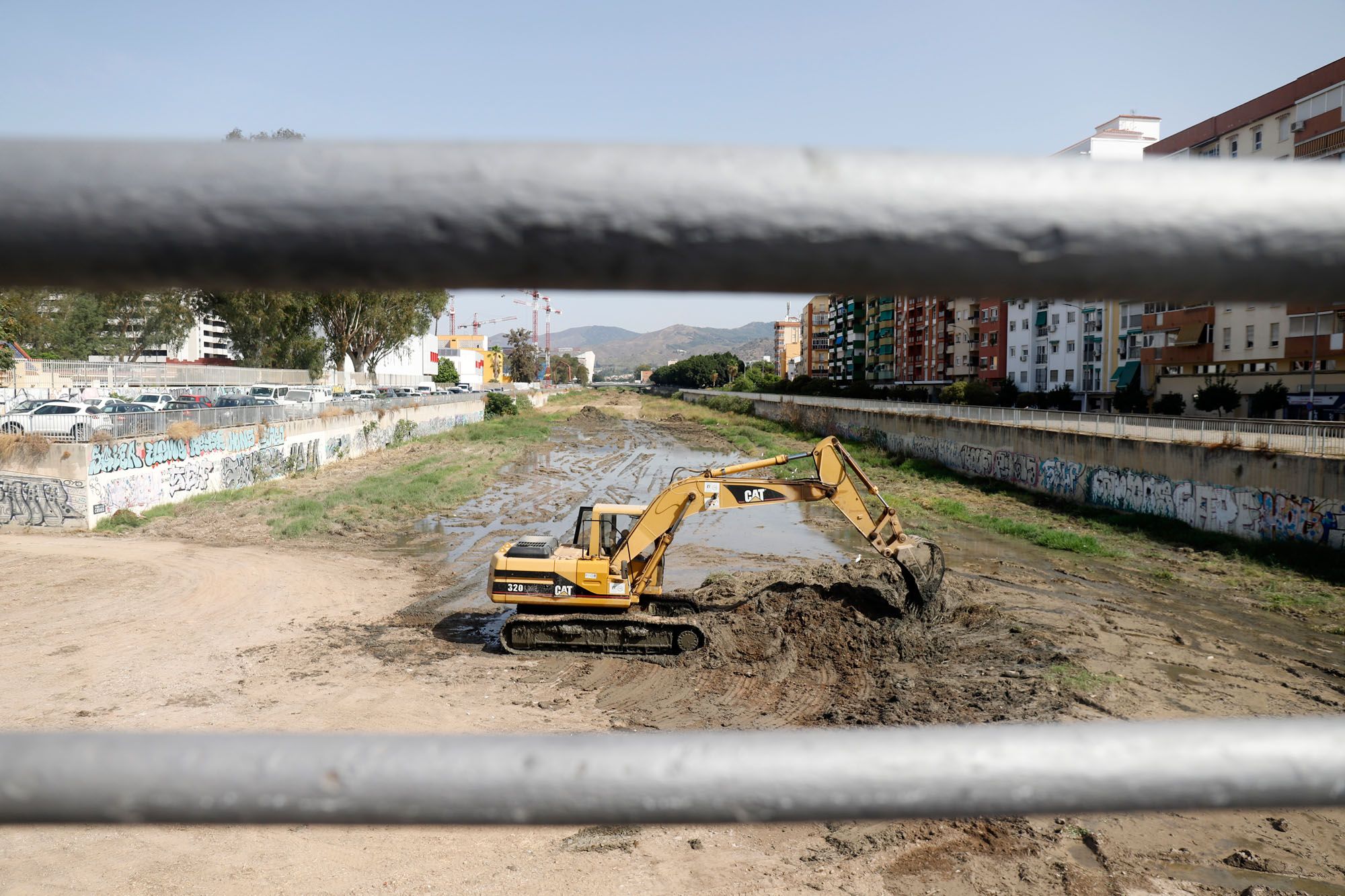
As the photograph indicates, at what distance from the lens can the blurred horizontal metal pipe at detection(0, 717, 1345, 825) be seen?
2.52ft

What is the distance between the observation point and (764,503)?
13.9 metres

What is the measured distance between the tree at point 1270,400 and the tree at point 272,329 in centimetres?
4798

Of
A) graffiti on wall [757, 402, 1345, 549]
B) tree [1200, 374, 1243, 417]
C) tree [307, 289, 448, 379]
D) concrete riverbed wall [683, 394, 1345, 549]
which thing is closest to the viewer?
concrete riverbed wall [683, 394, 1345, 549]

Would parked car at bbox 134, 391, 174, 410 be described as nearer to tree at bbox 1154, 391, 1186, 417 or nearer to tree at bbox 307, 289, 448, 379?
tree at bbox 307, 289, 448, 379

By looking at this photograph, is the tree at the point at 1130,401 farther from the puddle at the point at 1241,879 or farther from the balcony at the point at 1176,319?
the puddle at the point at 1241,879

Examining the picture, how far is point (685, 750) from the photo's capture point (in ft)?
2.65

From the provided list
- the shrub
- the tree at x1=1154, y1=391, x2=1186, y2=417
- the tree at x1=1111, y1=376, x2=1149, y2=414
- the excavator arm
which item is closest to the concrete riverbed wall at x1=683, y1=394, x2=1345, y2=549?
the tree at x1=1154, y1=391, x2=1186, y2=417

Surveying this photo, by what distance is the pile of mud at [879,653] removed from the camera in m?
11.7

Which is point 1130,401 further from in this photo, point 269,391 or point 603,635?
point 269,391

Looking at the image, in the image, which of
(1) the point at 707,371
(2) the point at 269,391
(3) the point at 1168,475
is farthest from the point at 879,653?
(1) the point at 707,371

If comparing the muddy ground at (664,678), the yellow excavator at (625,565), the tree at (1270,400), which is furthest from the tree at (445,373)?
the yellow excavator at (625,565)

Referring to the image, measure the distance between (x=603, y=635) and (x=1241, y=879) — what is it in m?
8.89

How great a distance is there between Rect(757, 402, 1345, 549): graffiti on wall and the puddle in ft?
48.9

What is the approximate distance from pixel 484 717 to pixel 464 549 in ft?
42.1
